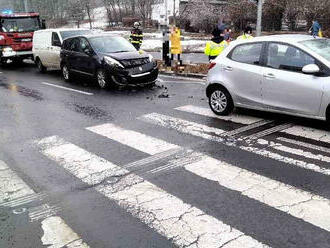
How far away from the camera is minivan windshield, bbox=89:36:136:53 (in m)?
12.9

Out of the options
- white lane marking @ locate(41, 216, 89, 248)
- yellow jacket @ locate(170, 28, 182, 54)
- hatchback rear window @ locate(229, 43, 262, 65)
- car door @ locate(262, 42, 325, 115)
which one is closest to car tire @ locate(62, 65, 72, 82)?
yellow jacket @ locate(170, 28, 182, 54)

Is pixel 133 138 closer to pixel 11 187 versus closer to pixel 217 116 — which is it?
pixel 217 116

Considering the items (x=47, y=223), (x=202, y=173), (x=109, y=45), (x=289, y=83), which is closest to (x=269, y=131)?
(x=289, y=83)

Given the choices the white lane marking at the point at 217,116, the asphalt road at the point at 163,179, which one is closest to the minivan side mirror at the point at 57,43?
the asphalt road at the point at 163,179

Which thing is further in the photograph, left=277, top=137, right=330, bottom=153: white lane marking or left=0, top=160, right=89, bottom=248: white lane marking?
left=277, top=137, right=330, bottom=153: white lane marking

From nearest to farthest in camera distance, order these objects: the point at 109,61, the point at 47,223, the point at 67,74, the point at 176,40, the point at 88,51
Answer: the point at 47,223, the point at 109,61, the point at 88,51, the point at 67,74, the point at 176,40

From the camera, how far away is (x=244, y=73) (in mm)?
7840

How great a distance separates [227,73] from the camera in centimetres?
818

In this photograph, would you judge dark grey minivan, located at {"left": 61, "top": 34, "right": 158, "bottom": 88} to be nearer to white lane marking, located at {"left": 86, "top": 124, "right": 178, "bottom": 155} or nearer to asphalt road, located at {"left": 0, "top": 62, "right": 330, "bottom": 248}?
asphalt road, located at {"left": 0, "top": 62, "right": 330, "bottom": 248}

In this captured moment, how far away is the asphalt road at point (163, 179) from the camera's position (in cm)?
397

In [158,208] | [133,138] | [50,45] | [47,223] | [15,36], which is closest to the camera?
[47,223]

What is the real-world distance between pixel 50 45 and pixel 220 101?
10.6 m

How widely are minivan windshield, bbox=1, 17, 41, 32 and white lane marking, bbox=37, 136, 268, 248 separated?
16150mm

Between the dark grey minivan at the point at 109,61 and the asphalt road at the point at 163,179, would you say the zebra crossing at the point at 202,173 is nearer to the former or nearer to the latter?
the asphalt road at the point at 163,179
